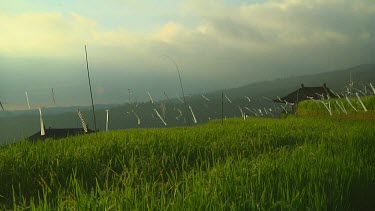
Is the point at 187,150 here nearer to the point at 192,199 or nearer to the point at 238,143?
the point at 238,143

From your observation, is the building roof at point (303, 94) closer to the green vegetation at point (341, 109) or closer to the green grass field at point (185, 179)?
the green vegetation at point (341, 109)

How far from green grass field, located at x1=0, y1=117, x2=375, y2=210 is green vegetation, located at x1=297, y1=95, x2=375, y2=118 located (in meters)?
14.6

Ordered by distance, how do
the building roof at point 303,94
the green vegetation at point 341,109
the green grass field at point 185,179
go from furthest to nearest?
the building roof at point 303,94 → the green vegetation at point 341,109 → the green grass field at point 185,179

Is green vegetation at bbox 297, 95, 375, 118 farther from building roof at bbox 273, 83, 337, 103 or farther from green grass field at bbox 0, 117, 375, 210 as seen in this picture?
green grass field at bbox 0, 117, 375, 210

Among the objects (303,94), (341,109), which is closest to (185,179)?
(341,109)

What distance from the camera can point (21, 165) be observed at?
670cm

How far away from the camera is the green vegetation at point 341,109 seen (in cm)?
2653

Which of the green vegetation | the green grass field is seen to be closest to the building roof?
the green vegetation

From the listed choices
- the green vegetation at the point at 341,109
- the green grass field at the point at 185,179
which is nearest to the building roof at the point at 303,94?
the green vegetation at the point at 341,109

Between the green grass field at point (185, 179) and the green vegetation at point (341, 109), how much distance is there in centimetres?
1458

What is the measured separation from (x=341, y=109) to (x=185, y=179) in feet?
76.2

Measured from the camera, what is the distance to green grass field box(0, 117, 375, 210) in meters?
3.70

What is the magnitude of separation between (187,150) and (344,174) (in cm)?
354

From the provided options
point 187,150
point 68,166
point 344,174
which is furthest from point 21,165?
point 344,174
